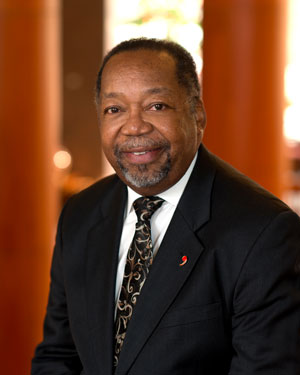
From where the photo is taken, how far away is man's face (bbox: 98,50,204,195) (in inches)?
67.7

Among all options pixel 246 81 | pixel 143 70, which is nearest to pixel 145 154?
→ pixel 143 70

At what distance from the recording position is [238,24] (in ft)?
12.1

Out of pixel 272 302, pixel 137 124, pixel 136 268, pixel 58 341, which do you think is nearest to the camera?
pixel 272 302

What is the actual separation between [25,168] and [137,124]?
2.40 meters

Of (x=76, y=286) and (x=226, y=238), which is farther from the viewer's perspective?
(x=76, y=286)

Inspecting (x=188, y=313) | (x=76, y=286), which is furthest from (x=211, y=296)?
(x=76, y=286)

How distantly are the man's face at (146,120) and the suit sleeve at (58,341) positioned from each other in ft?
1.69

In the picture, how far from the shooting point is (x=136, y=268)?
182 centimetres

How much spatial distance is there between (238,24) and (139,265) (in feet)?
7.77

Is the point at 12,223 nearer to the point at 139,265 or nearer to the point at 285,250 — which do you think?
the point at 139,265

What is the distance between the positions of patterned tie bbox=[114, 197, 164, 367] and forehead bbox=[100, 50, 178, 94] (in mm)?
387

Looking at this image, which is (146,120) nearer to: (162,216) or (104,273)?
(162,216)

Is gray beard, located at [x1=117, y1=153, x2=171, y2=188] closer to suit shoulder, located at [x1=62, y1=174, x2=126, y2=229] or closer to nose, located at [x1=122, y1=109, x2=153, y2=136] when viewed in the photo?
nose, located at [x1=122, y1=109, x2=153, y2=136]

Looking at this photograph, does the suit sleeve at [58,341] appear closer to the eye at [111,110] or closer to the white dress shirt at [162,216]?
the white dress shirt at [162,216]
